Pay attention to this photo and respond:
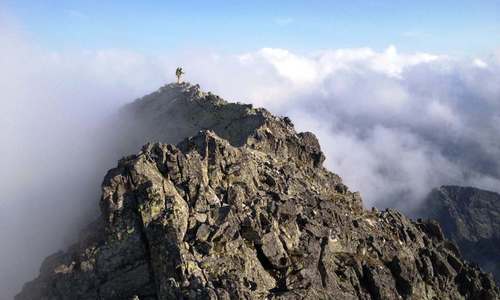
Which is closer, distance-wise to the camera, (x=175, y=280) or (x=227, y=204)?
(x=175, y=280)

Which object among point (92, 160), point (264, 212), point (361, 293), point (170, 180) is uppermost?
point (92, 160)

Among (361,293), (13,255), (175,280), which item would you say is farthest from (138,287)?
(13,255)

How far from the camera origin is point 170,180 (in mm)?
73062

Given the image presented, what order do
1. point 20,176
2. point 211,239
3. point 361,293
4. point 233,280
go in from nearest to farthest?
point 233,280, point 211,239, point 361,293, point 20,176

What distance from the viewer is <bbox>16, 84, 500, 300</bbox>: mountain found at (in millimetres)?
60531

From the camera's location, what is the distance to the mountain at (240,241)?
6053cm

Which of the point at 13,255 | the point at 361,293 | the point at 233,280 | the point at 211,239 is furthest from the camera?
the point at 13,255

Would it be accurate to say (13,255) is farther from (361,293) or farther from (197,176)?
(361,293)

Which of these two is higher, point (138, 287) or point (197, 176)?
point (197, 176)

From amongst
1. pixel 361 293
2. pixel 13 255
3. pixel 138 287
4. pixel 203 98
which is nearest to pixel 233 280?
pixel 138 287

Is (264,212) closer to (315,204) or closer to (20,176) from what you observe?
(315,204)

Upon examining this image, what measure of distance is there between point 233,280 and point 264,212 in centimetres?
1699

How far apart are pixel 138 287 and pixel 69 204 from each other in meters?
62.0

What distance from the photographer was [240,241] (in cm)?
6481
